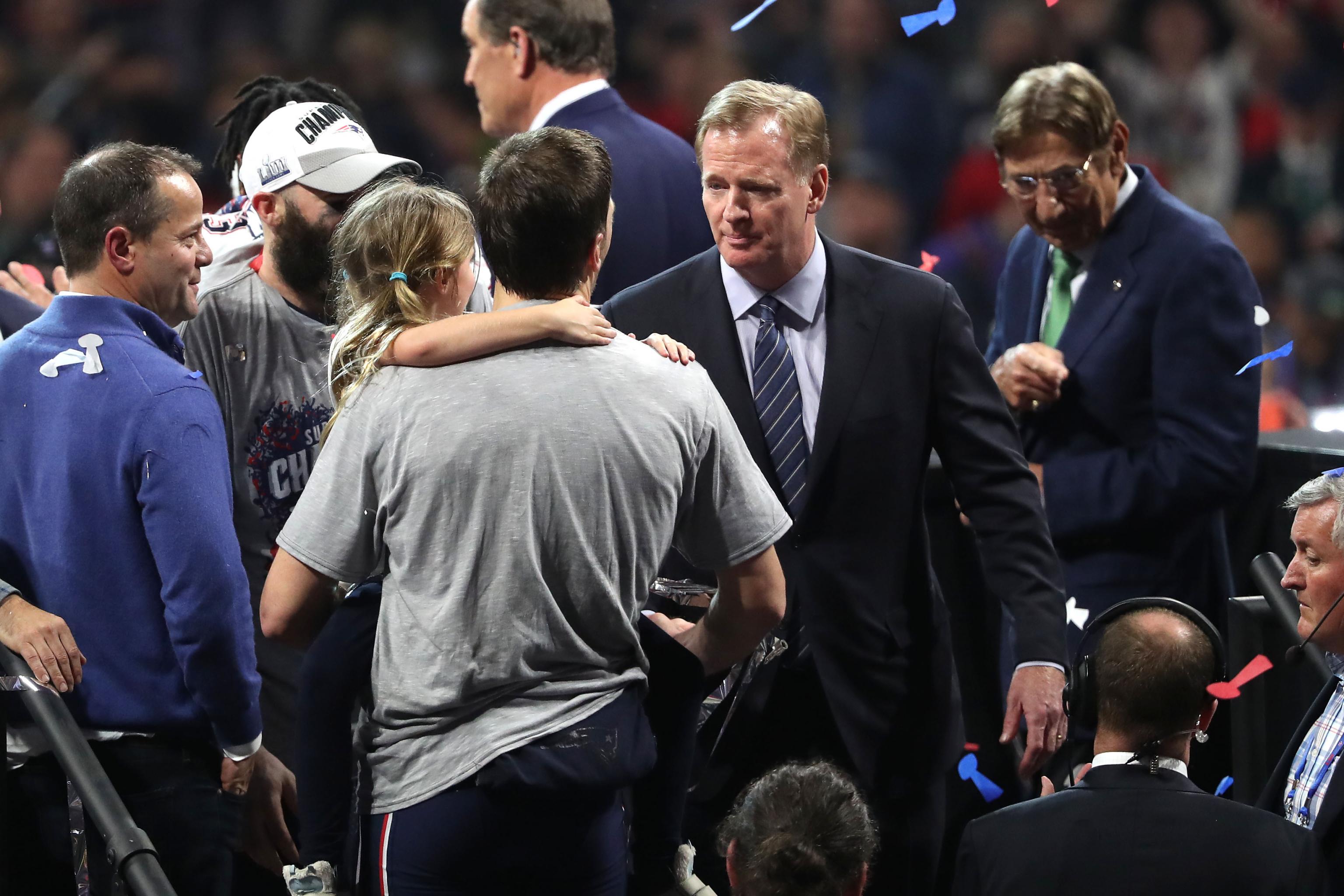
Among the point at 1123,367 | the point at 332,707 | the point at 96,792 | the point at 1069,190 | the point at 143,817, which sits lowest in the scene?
the point at 143,817

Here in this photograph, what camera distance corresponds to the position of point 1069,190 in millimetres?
2982

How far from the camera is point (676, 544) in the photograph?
1.93 metres

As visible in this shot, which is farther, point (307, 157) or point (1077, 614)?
point (1077, 614)

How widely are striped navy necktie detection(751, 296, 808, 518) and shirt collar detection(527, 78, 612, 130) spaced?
4.54 feet

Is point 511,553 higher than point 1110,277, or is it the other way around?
point 1110,277

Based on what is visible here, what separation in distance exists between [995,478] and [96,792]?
1.37 metres

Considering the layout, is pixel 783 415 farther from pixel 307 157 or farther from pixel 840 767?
pixel 307 157

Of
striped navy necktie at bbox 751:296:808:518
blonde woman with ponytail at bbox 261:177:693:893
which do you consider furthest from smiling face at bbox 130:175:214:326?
striped navy necktie at bbox 751:296:808:518

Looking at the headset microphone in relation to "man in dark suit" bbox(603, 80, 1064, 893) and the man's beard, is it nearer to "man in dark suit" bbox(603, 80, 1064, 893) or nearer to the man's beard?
"man in dark suit" bbox(603, 80, 1064, 893)

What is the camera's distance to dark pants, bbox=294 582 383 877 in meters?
1.77

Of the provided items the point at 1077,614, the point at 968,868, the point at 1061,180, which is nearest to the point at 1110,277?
the point at 1061,180

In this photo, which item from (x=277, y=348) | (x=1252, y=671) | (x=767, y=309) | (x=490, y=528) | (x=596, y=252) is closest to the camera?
(x=490, y=528)

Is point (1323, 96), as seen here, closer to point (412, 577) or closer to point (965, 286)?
point (965, 286)

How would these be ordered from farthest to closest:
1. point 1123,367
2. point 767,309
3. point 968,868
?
point 1123,367, point 767,309, point 968,868
